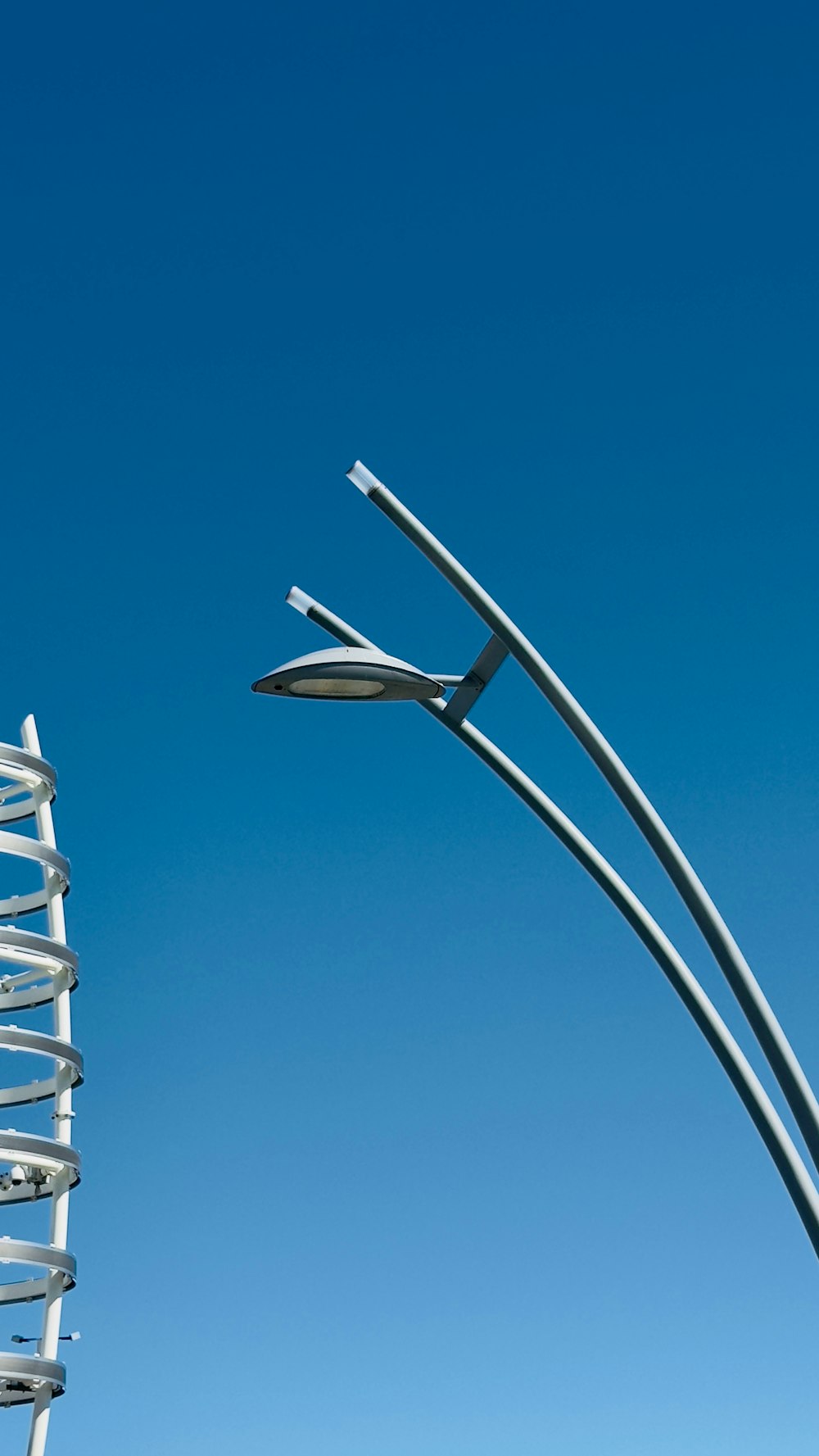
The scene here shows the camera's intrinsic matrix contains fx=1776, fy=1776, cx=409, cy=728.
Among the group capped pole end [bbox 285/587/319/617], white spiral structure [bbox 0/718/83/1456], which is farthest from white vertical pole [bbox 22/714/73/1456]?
capped pole end [bbox 285/587/319/617]

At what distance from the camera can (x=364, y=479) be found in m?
14.5

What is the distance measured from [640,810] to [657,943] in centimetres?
130

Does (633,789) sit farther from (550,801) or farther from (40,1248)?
(40,1248)

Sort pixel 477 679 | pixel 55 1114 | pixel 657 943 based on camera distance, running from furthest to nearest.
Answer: pixel 55 1114
pixel 477 679
pixel 657 943

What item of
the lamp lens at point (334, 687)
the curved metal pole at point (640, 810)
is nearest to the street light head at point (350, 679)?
the lamp lens at point (334, 687)

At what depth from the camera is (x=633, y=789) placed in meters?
14.0

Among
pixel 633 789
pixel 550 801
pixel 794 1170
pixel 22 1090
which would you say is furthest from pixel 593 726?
pixel 22 1090

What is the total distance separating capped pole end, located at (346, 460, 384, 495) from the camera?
47.6ft

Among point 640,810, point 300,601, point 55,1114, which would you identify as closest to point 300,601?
point 300,601

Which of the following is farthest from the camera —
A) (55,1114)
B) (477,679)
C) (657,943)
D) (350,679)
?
(55,1114)

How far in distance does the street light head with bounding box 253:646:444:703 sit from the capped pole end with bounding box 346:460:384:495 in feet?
4.83

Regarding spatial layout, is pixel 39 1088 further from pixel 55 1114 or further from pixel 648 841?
pixel 648 841

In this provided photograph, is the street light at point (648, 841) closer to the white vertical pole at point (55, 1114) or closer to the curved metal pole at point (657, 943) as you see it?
the curved metal pole at point (657, 943)

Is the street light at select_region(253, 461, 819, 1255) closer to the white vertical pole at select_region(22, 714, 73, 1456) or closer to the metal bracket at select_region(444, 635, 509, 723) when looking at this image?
the metal bracket at select_region(444, 635, 509, 723)
